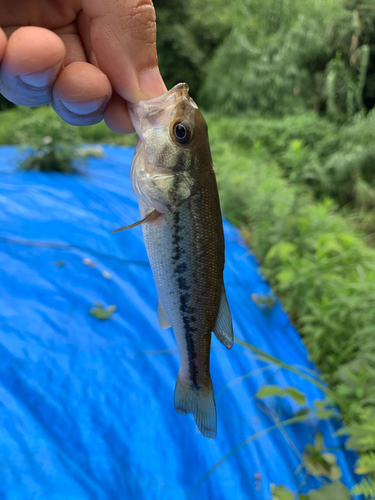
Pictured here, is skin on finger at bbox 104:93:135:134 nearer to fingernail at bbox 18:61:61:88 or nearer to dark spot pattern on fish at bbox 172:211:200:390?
fingernail at bbox 18:61:61:88

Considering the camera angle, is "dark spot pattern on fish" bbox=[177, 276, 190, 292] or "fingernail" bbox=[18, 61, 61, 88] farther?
"dark spot pattern on fish" bbox=[177, 276, 190, 292]

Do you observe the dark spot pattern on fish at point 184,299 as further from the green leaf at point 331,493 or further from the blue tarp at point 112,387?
the green leaf at point 331,493

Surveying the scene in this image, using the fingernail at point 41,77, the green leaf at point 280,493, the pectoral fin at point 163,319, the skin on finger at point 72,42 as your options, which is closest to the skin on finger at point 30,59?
the fingernail at point 41,77

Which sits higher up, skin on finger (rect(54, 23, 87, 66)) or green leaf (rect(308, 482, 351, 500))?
skin on finger (rect(54, 23, 87, 66))

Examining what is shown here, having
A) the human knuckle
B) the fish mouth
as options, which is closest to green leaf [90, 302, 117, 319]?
the fish mouth

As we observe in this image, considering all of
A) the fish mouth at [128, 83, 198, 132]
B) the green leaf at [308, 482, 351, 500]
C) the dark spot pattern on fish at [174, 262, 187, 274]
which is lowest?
the green leaf at [308, 482, 351, 500]

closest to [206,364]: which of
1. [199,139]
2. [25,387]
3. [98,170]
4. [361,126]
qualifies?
[199,139]

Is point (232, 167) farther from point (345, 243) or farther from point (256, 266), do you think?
point (345, 243)
